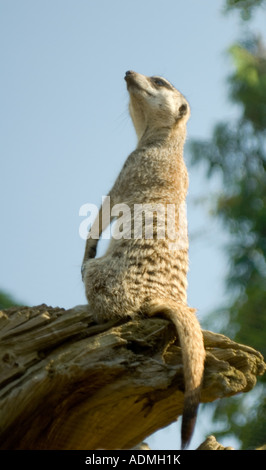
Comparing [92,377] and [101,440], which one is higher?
[92,377]

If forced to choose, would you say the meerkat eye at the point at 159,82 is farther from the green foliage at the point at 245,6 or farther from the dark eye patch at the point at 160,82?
the green foliage at the point at 245,6

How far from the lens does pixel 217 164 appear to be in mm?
10805

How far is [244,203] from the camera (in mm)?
10258

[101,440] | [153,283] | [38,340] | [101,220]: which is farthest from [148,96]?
[101,440]

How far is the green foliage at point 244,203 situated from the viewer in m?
8.86

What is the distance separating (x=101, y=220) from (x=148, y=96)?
53.2 inches

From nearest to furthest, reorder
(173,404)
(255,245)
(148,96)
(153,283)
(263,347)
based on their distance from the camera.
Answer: (173,404)
(153,283)
(148,96)
(263,347)
(255,245)

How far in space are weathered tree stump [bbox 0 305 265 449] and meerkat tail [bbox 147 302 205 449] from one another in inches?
4.0

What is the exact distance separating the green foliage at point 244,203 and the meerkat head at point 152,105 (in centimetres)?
429

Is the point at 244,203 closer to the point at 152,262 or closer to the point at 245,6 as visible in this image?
the point at 245,6

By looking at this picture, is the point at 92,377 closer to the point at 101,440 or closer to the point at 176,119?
the point at 101,440

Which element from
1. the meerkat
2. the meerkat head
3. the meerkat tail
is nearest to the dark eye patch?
the meerkat head

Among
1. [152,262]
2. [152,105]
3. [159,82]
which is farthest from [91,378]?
[159,82]

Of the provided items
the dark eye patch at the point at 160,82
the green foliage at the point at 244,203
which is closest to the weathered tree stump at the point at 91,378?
the dark eye patch at the point at 160,82
